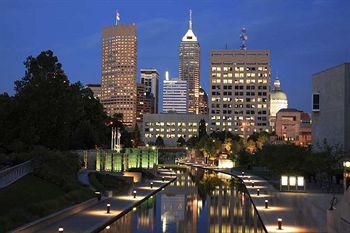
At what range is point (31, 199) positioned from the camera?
31.6 m

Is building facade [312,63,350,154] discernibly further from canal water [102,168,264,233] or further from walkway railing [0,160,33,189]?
walkway railing [0,160,33,189]

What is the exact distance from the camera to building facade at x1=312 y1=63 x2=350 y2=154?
239 ft

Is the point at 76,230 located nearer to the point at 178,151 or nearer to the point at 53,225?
the point at 53,225

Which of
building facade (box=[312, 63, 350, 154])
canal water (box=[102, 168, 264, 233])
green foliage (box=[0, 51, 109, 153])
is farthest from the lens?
building facade (box=[312, 63, 350, 154])

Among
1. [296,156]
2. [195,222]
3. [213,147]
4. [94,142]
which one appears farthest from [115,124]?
[195,222]

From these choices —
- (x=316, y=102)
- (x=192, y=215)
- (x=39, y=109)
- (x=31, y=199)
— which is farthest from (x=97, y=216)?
(x=316, y=102)

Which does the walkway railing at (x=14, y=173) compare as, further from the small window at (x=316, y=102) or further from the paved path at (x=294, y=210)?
the small window at (x=316, y=102)

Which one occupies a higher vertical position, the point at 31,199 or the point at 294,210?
the point at 31,199

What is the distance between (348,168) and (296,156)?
960 centimetres

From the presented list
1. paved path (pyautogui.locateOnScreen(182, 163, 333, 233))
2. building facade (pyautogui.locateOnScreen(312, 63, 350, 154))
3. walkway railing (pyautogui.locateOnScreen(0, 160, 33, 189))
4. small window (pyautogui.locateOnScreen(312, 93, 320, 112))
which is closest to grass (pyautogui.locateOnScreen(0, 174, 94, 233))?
walkway railing (pyautogui.locateOnScreen(0, 160, 33, 189))

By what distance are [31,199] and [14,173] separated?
9.53 feet

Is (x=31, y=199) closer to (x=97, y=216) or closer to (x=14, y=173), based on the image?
(x=14, y=173)

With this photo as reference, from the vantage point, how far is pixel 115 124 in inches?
4628

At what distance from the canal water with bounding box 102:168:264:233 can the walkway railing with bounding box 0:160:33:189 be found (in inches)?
282
